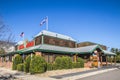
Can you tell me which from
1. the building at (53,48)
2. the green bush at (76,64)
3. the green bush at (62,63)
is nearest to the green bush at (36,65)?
the green bush at (62,63)

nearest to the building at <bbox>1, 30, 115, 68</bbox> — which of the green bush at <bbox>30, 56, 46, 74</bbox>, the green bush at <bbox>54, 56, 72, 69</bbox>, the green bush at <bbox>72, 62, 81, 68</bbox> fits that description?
the green bush at <bbox>54, 56, 72, 69</bbox>

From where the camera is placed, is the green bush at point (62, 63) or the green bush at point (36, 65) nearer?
the green bush at point (36, 65)

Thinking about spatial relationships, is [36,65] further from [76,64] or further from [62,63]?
[76,64]

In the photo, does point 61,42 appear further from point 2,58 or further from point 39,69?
point 2,58

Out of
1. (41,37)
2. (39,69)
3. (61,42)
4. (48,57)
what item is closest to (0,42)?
(39,69)

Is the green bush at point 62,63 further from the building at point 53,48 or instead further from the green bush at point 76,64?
the building at point 53,48

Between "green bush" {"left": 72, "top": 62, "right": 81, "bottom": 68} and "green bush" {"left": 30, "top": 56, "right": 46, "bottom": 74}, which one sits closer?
"green bush" {"left": 30, "top": 56, "right": 46, "bottom": 74}

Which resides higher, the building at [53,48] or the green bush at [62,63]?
the building at [53,48]

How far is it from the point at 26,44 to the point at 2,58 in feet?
41.3

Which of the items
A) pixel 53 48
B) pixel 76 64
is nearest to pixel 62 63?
A: pixel 76 64

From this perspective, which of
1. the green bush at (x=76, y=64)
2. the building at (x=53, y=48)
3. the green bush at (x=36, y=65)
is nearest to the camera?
the green bush at (x=36, y=65)

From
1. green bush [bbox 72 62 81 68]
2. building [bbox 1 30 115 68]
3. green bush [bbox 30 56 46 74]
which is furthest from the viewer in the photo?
green bush [bbox 72 62 81 68]

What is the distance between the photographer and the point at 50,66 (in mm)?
20531

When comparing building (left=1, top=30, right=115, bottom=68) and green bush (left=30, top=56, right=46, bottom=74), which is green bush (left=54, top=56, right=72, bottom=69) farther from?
green bush (left=30, top=56, right=46, bottom=74)
